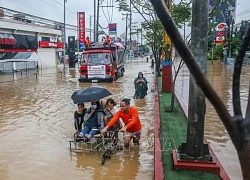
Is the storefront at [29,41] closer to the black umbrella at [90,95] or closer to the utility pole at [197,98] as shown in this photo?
the black umbrella at [90,95]

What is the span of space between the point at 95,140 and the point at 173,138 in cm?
174

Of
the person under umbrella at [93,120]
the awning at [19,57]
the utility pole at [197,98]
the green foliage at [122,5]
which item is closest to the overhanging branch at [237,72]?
the utility pole at [197,98]

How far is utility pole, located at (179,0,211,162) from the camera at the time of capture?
14.1 feet

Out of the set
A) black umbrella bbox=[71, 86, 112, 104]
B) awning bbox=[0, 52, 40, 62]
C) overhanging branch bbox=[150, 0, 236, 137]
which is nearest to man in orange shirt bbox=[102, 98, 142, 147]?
black umbrella bbox=[71, 86, 112, 104]

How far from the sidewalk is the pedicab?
1.05 meters

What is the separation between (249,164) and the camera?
54.6 inches

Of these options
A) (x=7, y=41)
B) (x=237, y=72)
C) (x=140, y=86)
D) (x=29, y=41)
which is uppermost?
(x=29, y=41)

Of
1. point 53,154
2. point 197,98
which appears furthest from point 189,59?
point 53,154

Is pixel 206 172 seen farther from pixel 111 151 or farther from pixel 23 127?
pixel 23 127

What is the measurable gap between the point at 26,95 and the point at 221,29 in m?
30.5

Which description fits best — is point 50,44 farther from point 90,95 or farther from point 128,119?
point 128,119

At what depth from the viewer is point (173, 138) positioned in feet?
21.7

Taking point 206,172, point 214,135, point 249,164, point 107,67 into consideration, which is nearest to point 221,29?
point 107,67

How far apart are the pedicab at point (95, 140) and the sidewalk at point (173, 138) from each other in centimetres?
105
